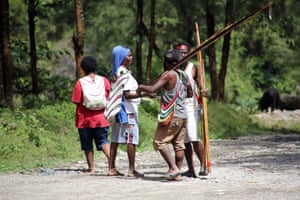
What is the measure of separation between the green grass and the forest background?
3 centimetres

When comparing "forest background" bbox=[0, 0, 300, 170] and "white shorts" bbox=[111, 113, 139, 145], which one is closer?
"white shorts" bbox=[111, 113, 139, 145]

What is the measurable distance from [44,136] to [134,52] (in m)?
23.3

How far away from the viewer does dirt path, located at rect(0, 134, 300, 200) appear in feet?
30.2

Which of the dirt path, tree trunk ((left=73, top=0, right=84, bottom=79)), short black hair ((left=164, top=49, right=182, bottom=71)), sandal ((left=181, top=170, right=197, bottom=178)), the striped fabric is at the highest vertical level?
tree trunk ((left=73, top=0, right=84, bottom=79))

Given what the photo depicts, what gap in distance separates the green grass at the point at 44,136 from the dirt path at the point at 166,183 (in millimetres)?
832

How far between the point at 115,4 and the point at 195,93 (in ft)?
78.3

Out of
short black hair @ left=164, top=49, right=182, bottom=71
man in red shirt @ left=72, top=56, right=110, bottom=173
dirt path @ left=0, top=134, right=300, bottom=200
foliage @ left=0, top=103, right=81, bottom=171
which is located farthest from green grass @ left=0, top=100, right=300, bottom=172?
short black hair @ left=164, top=49, right=182, bottom=71

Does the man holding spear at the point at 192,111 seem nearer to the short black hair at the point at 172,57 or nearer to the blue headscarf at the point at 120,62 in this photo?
the short black hair at the point at 172,57

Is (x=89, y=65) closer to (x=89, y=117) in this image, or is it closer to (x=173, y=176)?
(x=89, y=117)

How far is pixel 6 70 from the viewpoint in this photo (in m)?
18.1

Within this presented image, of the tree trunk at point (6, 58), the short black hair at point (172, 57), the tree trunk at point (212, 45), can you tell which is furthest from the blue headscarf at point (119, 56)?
the tree trunk at point (212, 45)

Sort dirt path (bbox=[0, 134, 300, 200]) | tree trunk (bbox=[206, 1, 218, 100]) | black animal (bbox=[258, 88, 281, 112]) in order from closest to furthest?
dirt path (bbox=[0, 134, 300, 200]), tree trunk (bbox=[206, 1, 218, 100]), black animal (bbox=[258, 88, 281, 112])

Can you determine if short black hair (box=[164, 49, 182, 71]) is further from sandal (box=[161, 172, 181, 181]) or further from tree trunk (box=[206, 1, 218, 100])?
tree trunk (box=[206, 1, 218, 100])

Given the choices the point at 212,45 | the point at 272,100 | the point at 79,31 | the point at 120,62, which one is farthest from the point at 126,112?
the point at 272,100
